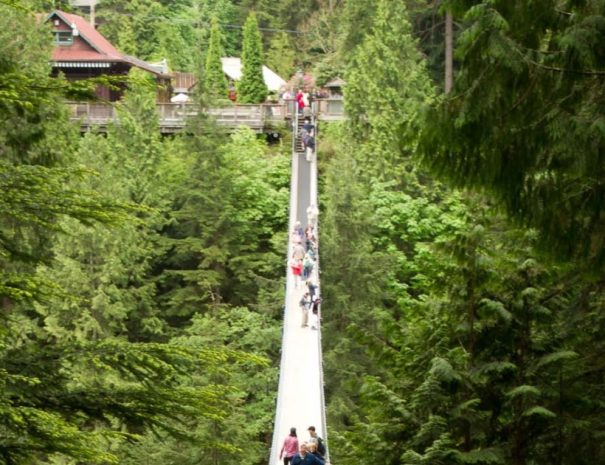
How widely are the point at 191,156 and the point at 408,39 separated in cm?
708

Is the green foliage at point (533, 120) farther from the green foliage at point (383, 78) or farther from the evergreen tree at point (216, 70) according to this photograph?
the evergreen tree at point (216, 70)

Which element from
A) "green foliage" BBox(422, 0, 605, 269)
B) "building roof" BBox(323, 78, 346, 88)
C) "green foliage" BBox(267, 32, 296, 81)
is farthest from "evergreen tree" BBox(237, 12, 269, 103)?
"green foliage" BBox(422, 0, 605, 269)

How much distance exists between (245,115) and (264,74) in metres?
12.7

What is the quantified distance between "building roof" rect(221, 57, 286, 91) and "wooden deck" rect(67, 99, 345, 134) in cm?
926

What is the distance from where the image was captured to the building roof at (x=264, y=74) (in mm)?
47281

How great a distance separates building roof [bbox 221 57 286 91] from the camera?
155ft

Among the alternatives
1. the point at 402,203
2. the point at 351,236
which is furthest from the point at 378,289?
the point at 402,203

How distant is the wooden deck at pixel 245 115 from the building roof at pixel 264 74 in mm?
9262

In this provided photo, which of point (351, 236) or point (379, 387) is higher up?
point (379, 387)

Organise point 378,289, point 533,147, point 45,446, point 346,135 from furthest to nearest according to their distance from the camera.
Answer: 1. point 346,135
2. point 378,289
3. point 533,147
4. point 45,446

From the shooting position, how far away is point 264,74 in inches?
1871

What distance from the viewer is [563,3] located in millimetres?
5332

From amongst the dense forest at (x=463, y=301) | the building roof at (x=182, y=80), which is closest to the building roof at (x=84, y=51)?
the building roof at (x=182, y=80)

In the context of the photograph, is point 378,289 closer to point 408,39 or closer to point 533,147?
point 408,39
